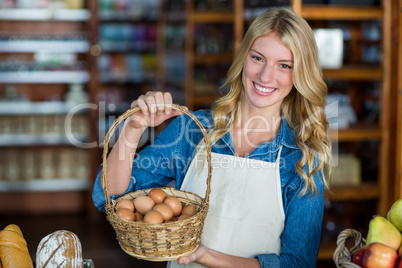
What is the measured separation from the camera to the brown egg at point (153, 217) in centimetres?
134

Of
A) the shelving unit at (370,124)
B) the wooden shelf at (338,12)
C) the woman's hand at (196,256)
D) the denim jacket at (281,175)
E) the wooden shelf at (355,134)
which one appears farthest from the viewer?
the wooden shelf at (355,134)

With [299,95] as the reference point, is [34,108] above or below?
below

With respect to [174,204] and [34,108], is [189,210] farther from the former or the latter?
[34,108]

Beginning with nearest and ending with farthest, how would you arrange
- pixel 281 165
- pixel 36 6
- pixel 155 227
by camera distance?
pixel 155 227 < pixel 281 165 < pixel 36 6

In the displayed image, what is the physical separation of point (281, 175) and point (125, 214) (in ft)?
2.04

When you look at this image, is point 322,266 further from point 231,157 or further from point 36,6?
point 36,6

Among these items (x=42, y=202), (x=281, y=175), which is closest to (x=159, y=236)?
(x=281, y=175)

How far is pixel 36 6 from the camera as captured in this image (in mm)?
4816

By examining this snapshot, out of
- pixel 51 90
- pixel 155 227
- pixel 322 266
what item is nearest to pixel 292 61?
pixel 155 227

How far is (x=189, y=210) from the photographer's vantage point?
146 centimetres

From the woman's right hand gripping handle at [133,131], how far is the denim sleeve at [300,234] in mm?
516

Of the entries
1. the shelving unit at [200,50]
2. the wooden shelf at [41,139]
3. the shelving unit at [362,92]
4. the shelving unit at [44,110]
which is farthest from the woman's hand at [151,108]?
the wooden shelf at [41,139]

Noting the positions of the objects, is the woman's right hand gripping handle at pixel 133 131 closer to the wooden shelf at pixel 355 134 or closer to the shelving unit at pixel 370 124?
the shelving unit at pixel 370 124

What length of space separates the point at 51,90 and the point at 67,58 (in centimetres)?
40
